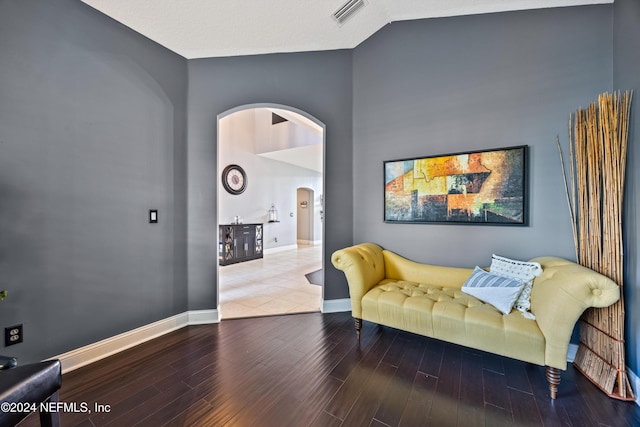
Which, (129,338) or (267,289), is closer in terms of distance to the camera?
(129,338)

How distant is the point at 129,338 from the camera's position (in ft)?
7.22

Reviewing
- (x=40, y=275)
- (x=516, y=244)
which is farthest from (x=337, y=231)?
(x=40, y=275)

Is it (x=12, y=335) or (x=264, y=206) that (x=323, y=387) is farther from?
(x=264, y=206)

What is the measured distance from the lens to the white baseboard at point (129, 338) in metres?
1.89

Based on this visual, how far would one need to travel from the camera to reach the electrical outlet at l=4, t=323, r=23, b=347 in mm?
1638

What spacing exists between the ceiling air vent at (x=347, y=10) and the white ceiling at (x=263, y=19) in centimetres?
5

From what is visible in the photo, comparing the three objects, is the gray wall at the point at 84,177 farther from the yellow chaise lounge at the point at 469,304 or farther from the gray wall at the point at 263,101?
the yellow chaise lounge at the point at 469,304

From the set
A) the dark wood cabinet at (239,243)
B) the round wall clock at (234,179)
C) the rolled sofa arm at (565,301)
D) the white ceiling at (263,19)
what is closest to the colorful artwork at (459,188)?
the rolled sofa arm at (565,301)

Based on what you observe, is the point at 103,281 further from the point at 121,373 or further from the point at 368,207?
the point at 368,207

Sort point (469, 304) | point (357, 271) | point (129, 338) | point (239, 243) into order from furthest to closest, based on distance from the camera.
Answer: point (239, 243) < point (357, 271) < point (129, 338) < point (469, 304)

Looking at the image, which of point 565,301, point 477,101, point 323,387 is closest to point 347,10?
point 477,101

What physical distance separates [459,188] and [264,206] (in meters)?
5.87

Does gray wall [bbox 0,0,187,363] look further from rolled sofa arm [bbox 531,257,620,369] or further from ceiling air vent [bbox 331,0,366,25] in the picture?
rolled sofa arm [bbox 531,257,620,369]

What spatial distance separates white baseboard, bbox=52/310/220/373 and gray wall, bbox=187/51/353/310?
4.9 inches
